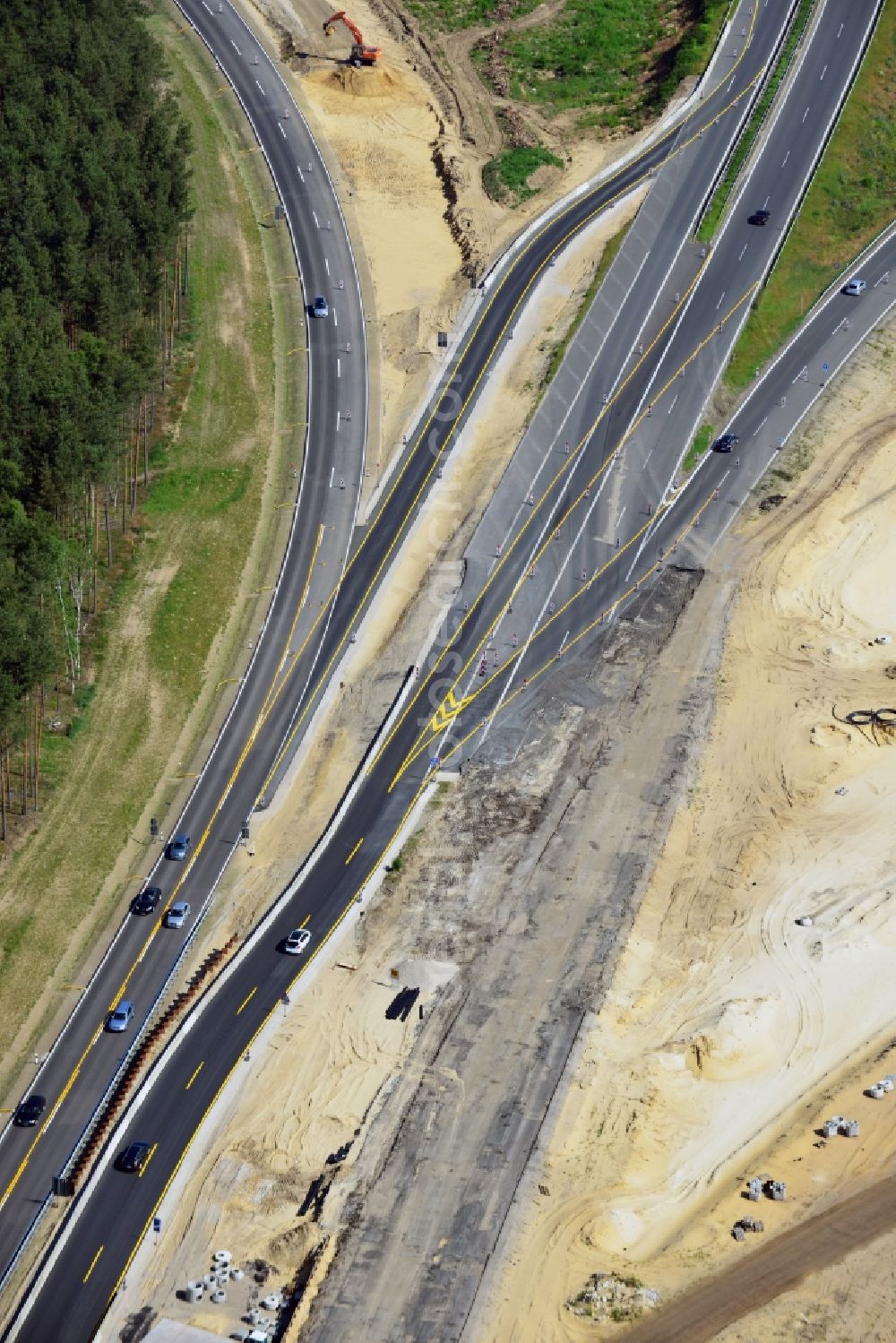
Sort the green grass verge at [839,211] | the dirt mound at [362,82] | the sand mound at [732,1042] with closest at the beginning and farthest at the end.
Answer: the sand mound at [732,1042] < the green grass verge at [839,211] < the dirt mound at [362,82]

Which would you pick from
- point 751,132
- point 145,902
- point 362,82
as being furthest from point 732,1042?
point 362,82

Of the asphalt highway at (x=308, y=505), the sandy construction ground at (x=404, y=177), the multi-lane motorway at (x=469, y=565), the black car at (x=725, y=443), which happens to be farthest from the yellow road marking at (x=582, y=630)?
the sandy construction ground at (x=404, y=177)

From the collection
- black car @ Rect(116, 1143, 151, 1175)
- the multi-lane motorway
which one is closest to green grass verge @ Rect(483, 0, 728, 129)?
the multi-lane motorway

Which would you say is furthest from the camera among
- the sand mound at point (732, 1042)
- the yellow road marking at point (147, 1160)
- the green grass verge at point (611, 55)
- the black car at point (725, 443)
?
the green grass verge at point (611, 55)

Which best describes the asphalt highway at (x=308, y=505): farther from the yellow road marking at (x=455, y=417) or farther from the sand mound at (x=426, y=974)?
the sand mound at (x=426, y=974)

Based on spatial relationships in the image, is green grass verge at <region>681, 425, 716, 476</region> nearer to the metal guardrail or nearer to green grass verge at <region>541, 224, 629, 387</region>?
green grass verge at <region>541, 224, 629, 387</region>
